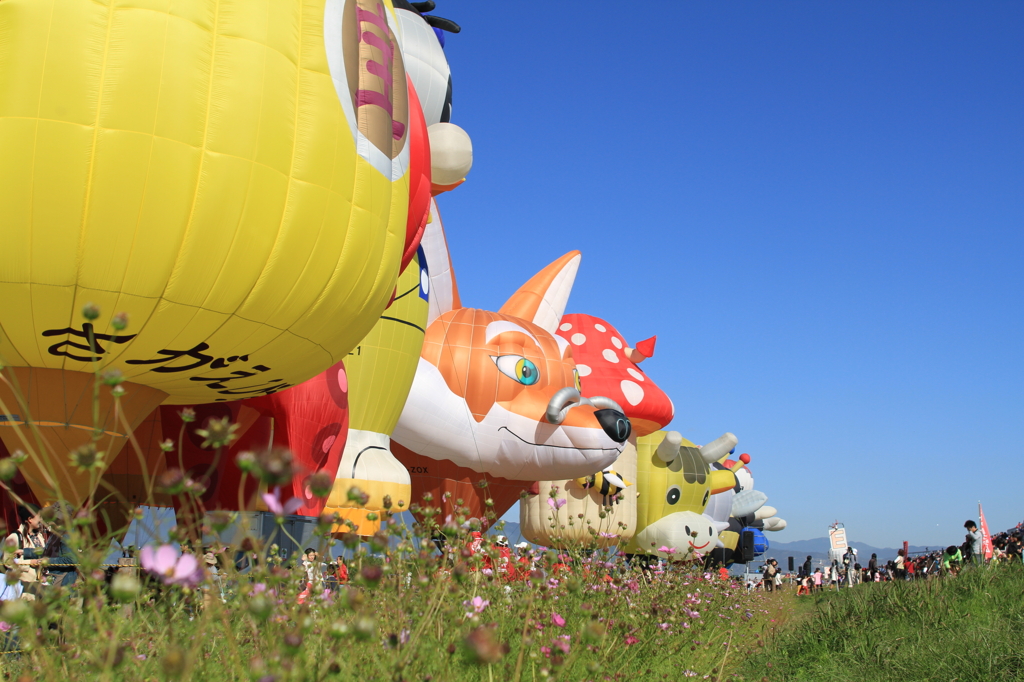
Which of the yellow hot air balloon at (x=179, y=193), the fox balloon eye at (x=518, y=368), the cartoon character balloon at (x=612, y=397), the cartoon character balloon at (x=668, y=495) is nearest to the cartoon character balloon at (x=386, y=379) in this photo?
the fox balloon eye at (x=518, y=368)

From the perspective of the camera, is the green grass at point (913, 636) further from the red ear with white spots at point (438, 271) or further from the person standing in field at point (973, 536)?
the red ear with white spots at point (438, 271)

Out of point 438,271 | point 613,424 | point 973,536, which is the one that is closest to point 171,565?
point 613,424

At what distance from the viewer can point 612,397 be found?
14.8m

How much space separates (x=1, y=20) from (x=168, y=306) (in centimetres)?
155

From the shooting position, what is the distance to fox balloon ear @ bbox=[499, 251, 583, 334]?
13.6m

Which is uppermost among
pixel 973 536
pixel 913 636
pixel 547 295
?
pixel 547 295

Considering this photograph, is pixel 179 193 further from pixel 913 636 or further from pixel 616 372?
pixel 616 372

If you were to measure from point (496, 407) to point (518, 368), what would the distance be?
2.01 feet

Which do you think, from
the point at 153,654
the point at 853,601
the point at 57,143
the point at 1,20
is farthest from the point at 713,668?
the point at 1,20

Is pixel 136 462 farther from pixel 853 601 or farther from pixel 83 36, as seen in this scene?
pixel 853 601

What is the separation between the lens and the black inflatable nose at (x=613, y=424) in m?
10.7

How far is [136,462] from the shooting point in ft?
20.7

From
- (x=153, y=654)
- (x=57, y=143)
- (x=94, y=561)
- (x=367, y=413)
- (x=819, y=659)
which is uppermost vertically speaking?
(x=57, y=143)

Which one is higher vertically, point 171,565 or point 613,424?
point 613,424
